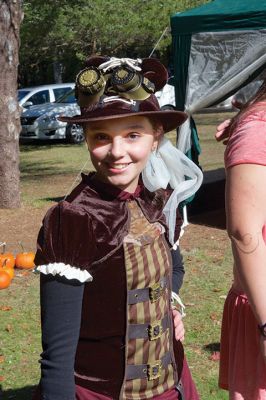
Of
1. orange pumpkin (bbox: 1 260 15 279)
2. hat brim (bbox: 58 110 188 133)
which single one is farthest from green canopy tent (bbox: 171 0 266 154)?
hat brim (bbox: 58 110 188 133)

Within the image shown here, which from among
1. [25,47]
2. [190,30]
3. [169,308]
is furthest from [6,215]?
[25,47]

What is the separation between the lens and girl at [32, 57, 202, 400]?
216 cm

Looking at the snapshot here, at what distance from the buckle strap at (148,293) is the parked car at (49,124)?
18214mm

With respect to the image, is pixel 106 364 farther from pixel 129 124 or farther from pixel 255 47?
pixel 255 47

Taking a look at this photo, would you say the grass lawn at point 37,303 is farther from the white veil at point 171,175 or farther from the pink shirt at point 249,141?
the pink shirt at point 249,141

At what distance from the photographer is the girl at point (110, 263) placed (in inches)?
85.2

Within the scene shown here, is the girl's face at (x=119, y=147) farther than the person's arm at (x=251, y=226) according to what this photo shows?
Yes

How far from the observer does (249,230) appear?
6.87 ft

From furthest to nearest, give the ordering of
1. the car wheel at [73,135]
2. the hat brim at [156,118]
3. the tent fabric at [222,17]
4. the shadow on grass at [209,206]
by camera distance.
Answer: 1. the car wheel at [73,135]
2. the shadow on grass at [209,206]
3. the tent fabric at [222,17]
4. the hat brim at [156,118]

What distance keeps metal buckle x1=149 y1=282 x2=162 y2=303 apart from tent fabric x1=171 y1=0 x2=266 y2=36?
6.47m

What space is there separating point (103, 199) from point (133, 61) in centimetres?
49

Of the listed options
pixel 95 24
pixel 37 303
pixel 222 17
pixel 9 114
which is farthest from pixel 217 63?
pixel 95 24

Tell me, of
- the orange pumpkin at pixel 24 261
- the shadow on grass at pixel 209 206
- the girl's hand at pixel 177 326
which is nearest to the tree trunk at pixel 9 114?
the shadow on grass at pixel 209 206

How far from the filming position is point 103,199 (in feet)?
7.61
